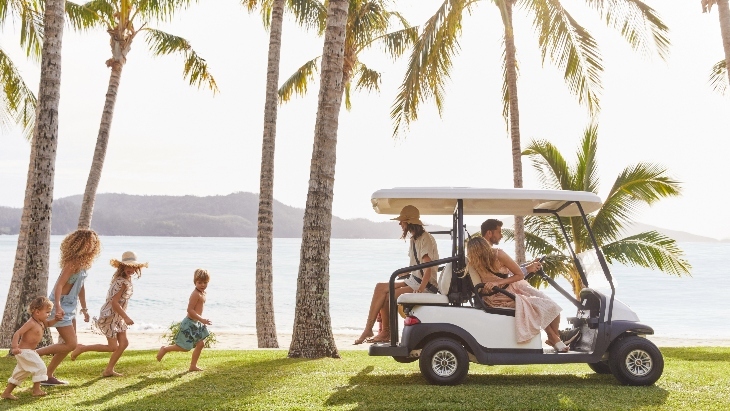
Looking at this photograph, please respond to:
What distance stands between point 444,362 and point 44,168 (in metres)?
6.09

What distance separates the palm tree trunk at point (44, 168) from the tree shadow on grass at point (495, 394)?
4875mm

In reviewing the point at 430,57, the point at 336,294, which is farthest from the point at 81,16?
the point at 336,294

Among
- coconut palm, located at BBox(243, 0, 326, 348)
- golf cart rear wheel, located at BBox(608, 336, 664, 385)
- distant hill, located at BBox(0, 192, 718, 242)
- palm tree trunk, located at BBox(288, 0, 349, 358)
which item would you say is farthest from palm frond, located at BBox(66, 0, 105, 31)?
distant hill, located at BBox(0, 192, 718, 242)

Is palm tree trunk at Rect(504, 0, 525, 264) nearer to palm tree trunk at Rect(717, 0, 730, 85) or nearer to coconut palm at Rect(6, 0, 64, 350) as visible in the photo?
palm tree trunk at Rect(717, 0, 730, 85)

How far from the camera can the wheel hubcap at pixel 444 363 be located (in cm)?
716

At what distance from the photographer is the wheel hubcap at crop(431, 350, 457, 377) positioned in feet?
23.5

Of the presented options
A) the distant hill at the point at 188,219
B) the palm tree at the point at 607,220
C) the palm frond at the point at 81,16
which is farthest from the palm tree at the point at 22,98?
the distant hill at the point at 188,219

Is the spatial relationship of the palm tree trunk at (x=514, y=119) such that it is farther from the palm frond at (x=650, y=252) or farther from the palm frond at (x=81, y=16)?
the palm frond at (x=81, y=16)

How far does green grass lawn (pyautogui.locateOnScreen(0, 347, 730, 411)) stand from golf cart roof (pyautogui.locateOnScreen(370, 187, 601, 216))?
1761 millimetres

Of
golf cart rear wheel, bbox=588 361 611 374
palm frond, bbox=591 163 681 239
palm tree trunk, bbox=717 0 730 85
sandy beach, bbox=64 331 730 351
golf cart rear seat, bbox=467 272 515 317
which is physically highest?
palm tree trunk, bbox=717 0 730 85

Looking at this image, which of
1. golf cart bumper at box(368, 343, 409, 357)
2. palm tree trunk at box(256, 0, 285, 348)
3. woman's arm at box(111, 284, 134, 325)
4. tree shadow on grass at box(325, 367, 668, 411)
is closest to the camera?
tree shadow on grass at box(325, 367, 668, 411)

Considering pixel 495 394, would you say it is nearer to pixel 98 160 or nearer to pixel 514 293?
pixel 514 293

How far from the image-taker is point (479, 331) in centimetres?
716

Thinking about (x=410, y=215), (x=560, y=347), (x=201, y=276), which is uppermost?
(x=410, y=215)
